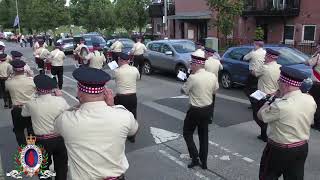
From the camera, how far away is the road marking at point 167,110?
1062cm

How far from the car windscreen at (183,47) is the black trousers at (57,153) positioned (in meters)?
11.9

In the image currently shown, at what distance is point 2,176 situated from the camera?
689cm

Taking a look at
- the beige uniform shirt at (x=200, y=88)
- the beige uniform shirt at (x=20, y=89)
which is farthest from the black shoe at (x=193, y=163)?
the beige uniform shirt at (x=20, y=89)

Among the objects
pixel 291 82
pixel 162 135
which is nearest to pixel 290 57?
pixel 162 135

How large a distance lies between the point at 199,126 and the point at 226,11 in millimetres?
15101

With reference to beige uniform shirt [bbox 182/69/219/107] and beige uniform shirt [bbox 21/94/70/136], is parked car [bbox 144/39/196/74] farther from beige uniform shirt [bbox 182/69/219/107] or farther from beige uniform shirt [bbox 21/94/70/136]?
beige uniform shirt [bbox 21/94/70/136]

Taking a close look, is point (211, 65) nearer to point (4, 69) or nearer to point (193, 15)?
point (4, 69)

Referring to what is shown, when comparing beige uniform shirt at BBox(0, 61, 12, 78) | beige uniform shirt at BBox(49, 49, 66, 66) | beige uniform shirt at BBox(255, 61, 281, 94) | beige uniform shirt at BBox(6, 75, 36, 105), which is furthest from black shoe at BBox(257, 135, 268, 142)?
beige uniform shirt at BBox(49, 49, 66, 66)

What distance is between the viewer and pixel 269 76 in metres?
7.81

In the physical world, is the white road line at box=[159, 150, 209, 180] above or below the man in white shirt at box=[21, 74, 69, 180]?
below

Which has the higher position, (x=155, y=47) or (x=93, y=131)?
(x=93, y=131)

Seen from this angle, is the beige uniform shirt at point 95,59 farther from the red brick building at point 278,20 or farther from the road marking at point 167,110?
the red brick building at point 278,20

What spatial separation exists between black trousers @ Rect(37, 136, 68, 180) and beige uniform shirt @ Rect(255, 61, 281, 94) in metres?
4.18

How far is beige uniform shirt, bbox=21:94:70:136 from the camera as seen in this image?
5.33m
